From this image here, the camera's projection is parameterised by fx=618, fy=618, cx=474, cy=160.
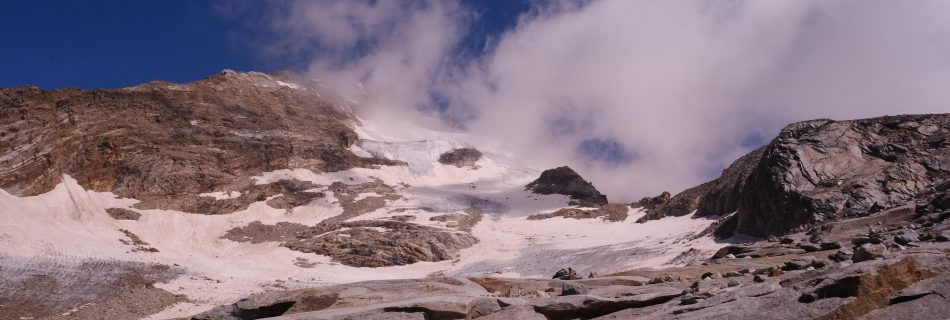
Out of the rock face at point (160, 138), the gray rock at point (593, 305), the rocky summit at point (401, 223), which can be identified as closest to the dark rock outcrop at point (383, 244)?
the rocky summit at point (401, 223)

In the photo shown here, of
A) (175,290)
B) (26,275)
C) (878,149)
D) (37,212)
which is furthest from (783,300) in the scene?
(37,212)

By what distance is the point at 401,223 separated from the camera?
6975 centimetres

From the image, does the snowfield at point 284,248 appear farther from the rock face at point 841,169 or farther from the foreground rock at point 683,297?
the foreground rock at point 683,297

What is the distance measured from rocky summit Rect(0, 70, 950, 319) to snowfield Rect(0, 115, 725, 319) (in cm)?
33

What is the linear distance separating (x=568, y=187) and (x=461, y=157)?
99.4 ft

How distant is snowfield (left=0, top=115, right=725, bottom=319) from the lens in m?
46.1

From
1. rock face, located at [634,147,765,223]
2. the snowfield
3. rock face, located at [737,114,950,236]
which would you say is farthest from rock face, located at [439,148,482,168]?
rock face, located at [737,114,950,236]

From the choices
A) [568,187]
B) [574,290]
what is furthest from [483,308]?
[568,187]

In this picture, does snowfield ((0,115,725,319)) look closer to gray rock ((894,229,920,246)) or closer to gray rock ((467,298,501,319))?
gray rock ((894,229,920,246))

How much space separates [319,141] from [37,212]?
49.2 m

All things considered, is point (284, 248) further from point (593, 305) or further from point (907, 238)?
point (907, 238)

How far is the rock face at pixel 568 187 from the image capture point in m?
95.8

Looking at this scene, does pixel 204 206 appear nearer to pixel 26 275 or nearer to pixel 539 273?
pixel 26 275

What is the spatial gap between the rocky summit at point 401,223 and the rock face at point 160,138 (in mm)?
347
